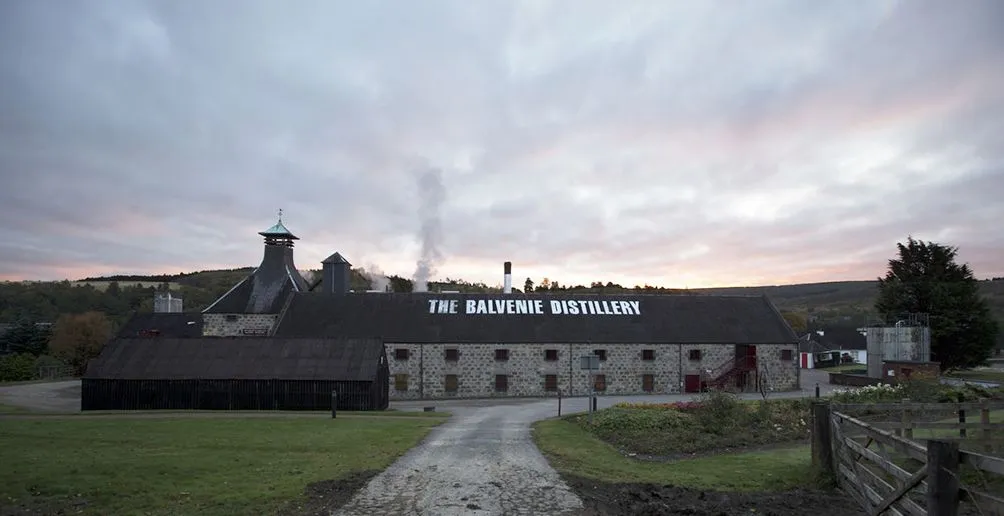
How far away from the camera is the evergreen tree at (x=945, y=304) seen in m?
51.7

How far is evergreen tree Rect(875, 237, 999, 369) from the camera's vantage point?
169 ft

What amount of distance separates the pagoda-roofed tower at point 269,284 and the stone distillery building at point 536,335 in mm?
122

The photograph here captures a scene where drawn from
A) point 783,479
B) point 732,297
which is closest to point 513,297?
point 732,297

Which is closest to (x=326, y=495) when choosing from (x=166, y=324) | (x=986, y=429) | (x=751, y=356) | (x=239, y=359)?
(x=986, y=429)

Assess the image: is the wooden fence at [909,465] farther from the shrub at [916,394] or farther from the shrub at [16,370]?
the shrub at [16,370]

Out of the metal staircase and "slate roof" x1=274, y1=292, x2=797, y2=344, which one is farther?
"slate roof" x1=274, y1=292, x2=797, y2=344

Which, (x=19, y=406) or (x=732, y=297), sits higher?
(x=732, y=297)

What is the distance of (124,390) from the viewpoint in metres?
31.8

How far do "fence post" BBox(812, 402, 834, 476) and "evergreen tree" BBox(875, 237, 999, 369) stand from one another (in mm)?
49771

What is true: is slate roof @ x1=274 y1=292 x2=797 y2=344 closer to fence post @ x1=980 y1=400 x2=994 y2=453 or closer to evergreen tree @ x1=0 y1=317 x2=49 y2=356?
fence post @ x1=980 y1=400 x2=994 y2=453

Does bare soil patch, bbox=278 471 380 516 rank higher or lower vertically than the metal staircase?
higher

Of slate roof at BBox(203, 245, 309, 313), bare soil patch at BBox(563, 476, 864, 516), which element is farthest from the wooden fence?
slate roof at BBox(203, 245, 309, 313)

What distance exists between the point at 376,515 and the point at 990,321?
58.6 metres

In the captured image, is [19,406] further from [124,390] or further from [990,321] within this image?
[990,321]
